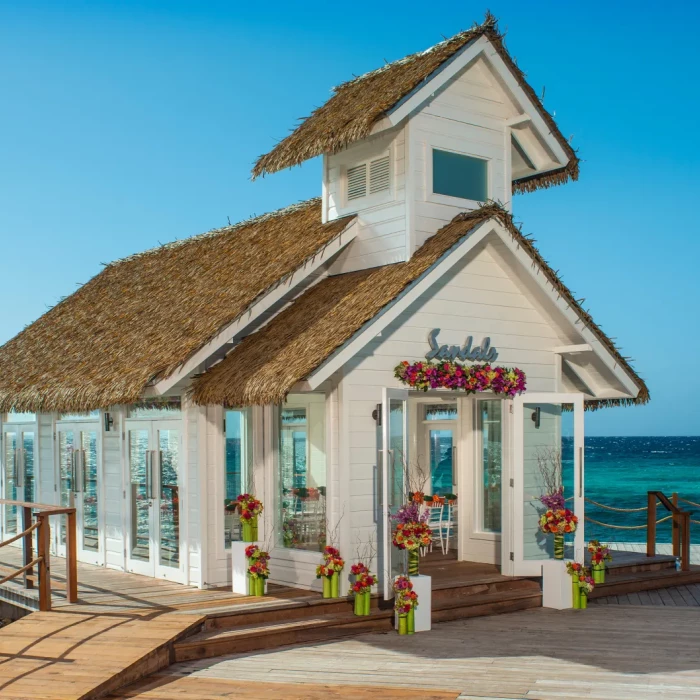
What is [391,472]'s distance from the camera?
10.8m

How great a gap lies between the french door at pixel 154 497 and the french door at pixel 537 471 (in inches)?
152

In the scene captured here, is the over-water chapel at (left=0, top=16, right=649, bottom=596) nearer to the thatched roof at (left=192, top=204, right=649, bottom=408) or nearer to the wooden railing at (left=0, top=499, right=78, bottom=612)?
the thatched roof at (left=192, top=204, right=649, bottom=408)

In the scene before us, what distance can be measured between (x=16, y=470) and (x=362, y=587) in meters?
7.55

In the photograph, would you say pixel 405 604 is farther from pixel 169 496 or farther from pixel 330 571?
pixel 169 496

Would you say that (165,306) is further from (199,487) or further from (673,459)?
(673,459)

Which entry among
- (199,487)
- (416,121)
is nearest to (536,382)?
(416,121)

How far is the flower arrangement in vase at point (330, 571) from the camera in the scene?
10.7 metres

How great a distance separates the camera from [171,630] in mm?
9391

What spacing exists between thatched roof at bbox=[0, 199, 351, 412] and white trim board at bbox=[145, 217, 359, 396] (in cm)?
8

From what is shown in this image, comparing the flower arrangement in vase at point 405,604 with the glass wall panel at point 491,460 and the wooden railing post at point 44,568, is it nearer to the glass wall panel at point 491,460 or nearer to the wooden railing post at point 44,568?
the glass wall panel at point 491,460

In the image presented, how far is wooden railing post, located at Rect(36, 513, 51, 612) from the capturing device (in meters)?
10.3

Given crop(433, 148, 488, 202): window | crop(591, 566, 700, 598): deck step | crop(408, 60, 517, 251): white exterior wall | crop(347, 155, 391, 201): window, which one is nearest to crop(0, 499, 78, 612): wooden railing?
crop(408, 60, 517, 251): white exterior wall

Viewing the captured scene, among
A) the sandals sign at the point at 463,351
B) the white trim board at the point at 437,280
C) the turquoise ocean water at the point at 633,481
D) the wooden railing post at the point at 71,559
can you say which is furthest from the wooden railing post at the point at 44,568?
the turquoise ocean water at the point at 633,481

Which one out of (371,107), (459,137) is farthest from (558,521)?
(371,107)
